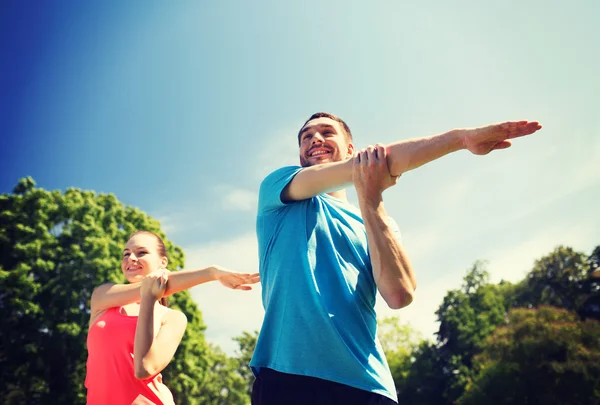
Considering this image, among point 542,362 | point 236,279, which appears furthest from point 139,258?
point 542,362

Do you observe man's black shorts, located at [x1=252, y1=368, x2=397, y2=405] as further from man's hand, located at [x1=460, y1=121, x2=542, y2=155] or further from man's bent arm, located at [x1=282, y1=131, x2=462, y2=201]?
man's hand, located at [x1=460, y1=121, x2=542, y2=155]

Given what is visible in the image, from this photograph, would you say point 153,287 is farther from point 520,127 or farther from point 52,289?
point 52,289

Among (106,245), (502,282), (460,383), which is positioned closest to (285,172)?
(106,245)

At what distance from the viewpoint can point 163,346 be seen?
9.29ft

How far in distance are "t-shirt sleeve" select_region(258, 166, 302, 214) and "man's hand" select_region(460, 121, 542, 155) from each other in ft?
2.76

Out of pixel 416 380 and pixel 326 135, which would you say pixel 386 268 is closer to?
pixel 326 135

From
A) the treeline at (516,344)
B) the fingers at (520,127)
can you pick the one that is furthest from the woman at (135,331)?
the treeline at (516,344)

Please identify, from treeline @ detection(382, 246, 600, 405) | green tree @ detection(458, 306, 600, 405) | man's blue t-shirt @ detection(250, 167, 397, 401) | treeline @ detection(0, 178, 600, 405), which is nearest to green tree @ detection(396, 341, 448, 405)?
treeline @ detection(382, 246, 600, 405)

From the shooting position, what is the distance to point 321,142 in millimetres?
2684

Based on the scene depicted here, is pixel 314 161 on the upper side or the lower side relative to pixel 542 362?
upper

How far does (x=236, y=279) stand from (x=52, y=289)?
20.0 metres

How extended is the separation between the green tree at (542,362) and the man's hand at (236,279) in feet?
85.7

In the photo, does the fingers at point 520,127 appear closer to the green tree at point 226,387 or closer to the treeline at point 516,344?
the treeline at point 516,344

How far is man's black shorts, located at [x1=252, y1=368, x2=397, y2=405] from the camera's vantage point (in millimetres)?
1879
